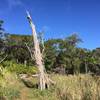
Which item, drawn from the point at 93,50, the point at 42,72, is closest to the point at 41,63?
the point at 42,72

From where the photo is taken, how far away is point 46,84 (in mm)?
20031

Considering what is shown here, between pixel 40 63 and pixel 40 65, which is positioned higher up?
pixel 40 63

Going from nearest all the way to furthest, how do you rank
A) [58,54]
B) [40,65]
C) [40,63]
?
[40,65] → [40,63] → [58,54]

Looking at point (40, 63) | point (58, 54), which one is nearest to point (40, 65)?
point (40, 63)

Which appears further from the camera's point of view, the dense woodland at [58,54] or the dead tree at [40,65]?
the dense woodland at [58,54]

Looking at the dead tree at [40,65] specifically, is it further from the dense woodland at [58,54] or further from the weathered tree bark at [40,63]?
the dense woodland at [58,54]

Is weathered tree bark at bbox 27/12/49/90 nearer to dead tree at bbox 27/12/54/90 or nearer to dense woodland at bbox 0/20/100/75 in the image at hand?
dead tree at bbox 27/12/54/90

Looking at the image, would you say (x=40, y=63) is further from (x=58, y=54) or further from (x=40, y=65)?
(x=58, y=54)

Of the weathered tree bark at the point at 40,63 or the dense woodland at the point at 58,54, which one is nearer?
the weathered tree bark at the point at 40,63

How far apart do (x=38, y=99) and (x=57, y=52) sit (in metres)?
39.7

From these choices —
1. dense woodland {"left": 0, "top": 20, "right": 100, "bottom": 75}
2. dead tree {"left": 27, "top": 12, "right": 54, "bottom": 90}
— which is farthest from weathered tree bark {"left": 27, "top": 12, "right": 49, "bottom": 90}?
dense woodland {"left": 0, "top": 20, "right": 100, "bottom": 75}

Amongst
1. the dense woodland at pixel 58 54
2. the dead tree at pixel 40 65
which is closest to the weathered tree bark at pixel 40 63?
the dead tree at pixel 40 65

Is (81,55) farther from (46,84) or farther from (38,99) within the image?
(38,99)

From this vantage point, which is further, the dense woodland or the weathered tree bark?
the dense woodland
